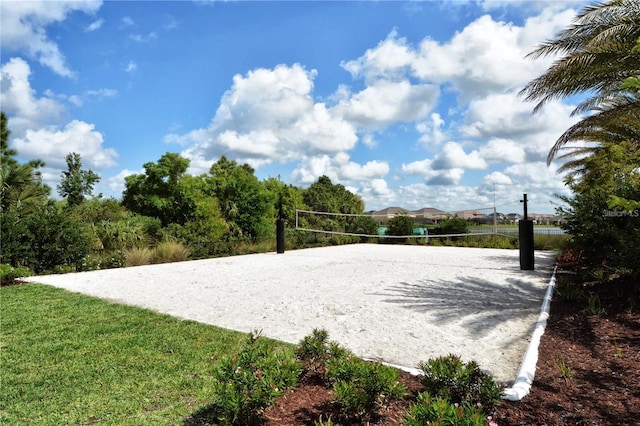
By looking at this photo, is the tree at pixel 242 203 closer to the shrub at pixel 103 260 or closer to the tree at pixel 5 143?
the shrub at pixel 103 260

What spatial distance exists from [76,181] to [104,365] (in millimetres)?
→ 25020

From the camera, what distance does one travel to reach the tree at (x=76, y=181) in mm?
23625

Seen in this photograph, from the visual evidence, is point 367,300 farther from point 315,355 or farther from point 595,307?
point 315,355

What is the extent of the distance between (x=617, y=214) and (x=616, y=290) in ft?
5.68

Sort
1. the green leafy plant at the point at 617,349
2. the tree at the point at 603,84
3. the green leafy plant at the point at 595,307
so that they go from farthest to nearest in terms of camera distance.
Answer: the tree at the point at 603,84, the green leafy plant at the point at 595,307, the green leafy plant at the point at 617,349

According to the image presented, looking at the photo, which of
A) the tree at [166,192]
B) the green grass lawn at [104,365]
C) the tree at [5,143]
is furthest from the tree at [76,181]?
the green grass lawn at [104,365]

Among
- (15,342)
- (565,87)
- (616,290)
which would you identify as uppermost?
(565,87)

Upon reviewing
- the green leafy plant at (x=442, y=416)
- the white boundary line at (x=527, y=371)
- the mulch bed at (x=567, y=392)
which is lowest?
the mulch bed at (x=567, y=392)

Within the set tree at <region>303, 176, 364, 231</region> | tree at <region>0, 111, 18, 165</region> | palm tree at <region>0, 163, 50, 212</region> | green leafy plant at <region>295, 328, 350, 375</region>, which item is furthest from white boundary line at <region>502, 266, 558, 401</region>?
tree at <region>0, 111, 18, 165</region>

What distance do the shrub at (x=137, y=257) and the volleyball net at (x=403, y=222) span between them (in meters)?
6.39

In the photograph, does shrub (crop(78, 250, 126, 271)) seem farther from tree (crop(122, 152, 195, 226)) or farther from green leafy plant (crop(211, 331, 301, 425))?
green leafy plant (crop(211, 331, 301, 425))

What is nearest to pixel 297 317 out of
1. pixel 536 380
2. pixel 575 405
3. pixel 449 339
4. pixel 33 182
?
pixel 449 339

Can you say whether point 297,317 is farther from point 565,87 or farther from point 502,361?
point 565,87

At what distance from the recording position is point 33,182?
15.6 m
